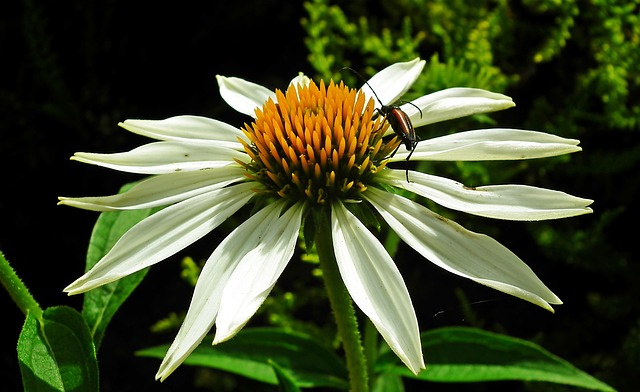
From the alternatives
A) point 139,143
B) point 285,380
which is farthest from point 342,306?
point 139,143

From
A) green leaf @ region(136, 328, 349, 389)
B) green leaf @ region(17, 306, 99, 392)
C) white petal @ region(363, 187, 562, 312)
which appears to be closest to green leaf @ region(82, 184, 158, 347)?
green leaf @ region(17, 306, 99, 392)

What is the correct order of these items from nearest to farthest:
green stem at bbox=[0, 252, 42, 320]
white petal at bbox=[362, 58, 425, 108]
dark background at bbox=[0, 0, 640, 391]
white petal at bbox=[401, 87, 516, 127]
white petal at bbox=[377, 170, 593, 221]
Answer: white petal at bbox=[377, 170, 593, 221], green stem at bbox=[0, 252, 42, 320], white petal at bbox=[401, 87, 516, 127], white petal at bbox=[362, 58, 425, 108], dark background at bbox=[0, 0, 640, 391]

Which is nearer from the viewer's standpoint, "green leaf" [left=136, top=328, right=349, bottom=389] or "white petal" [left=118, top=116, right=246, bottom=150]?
"white petal" [left=118, top=116, right=246, bottom=150]

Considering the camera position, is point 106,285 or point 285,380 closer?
point 285,380

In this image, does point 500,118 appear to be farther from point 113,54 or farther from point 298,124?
point 113,54

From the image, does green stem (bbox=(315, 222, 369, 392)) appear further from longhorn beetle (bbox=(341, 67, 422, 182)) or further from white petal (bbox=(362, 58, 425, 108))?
white petal (bbox=(362, 58, 425, 108))

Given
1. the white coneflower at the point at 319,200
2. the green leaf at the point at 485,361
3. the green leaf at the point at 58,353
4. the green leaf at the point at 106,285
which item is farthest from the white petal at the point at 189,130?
the green leaf at the point at 485,361

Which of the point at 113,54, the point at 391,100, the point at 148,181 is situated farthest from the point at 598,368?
the point at 113,54

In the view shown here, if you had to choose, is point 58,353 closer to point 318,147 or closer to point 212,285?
point 212,285
